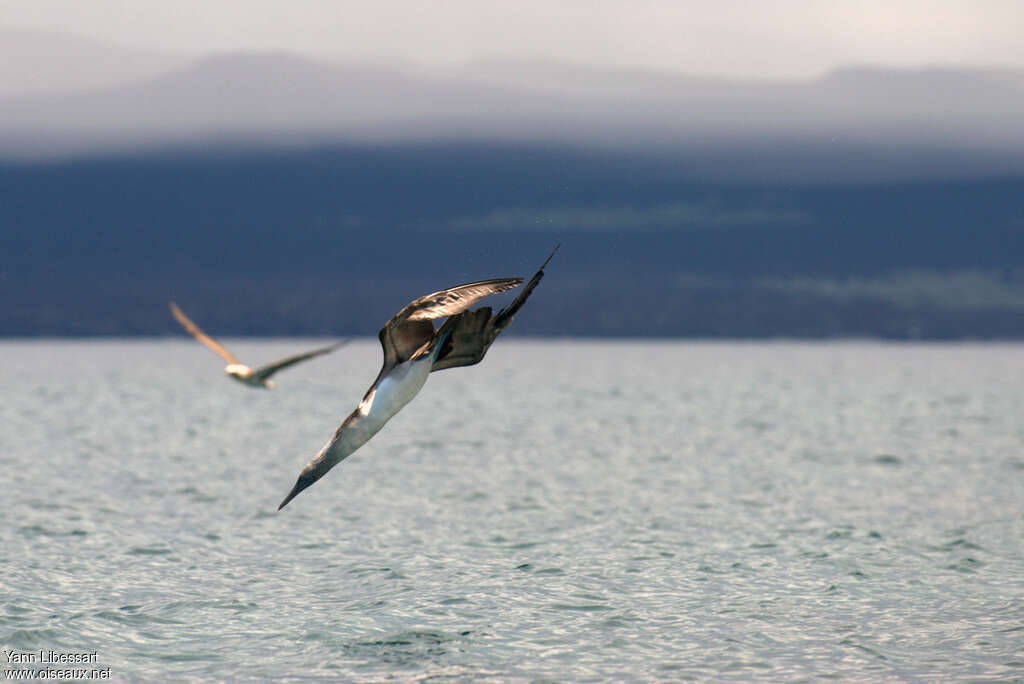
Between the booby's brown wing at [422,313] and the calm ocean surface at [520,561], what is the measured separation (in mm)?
7042

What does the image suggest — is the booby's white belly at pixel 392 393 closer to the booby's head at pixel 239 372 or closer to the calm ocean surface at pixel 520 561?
the calm ocean surface at pixel 520 561

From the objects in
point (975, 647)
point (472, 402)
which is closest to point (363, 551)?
point (975, 647)

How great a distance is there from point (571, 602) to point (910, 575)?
8.86 metres

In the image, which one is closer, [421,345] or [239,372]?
[421,345]

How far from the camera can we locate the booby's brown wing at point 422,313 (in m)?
13.4

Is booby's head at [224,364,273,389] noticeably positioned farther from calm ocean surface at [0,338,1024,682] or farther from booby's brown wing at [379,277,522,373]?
booby's brown wing at [379,277,522,373]

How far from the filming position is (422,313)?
1345 centimetres

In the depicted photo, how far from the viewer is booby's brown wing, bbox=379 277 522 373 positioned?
1342cm

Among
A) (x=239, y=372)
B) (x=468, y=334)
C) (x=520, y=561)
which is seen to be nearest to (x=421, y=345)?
(x=468, y=334)

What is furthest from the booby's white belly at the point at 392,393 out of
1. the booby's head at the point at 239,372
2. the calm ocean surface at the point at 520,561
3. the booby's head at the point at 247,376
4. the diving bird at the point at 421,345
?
the booby's head at the point at 239,372

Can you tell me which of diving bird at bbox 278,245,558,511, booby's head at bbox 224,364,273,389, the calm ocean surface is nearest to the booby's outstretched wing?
diving bird at bbox 278,245,558,511

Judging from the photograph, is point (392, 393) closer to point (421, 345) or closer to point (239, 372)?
point (421, 345)

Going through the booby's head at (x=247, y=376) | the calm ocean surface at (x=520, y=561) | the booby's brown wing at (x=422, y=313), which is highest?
the booby's brown wing at (x=422, y=313)

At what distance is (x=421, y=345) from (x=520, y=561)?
51.2 feet
